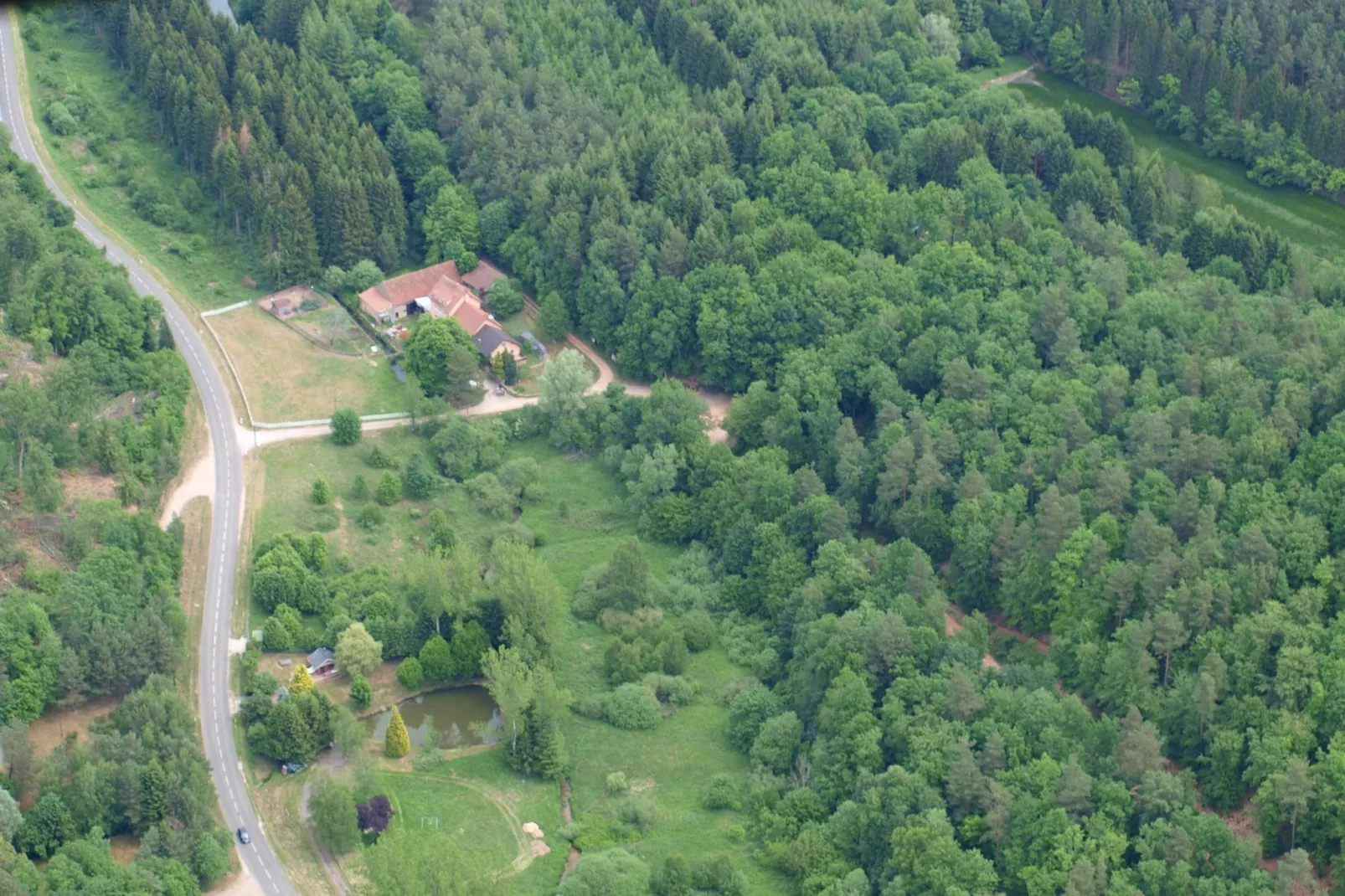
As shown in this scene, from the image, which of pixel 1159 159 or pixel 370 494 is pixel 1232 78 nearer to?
pixel 1159 159

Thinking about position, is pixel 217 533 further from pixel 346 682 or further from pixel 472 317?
pixel 472 317

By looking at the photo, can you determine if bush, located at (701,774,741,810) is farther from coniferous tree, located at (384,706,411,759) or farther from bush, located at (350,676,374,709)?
bush, located at (350,676,374,709)

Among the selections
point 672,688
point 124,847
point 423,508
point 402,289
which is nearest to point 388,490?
point 423,508

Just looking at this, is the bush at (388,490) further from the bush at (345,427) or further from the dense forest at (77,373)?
the dense forest at (77,373)

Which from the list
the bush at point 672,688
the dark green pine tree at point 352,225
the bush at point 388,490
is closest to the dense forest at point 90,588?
the bush at point 388,490

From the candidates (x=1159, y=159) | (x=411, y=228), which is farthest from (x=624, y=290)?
(x=1159, y=159)
